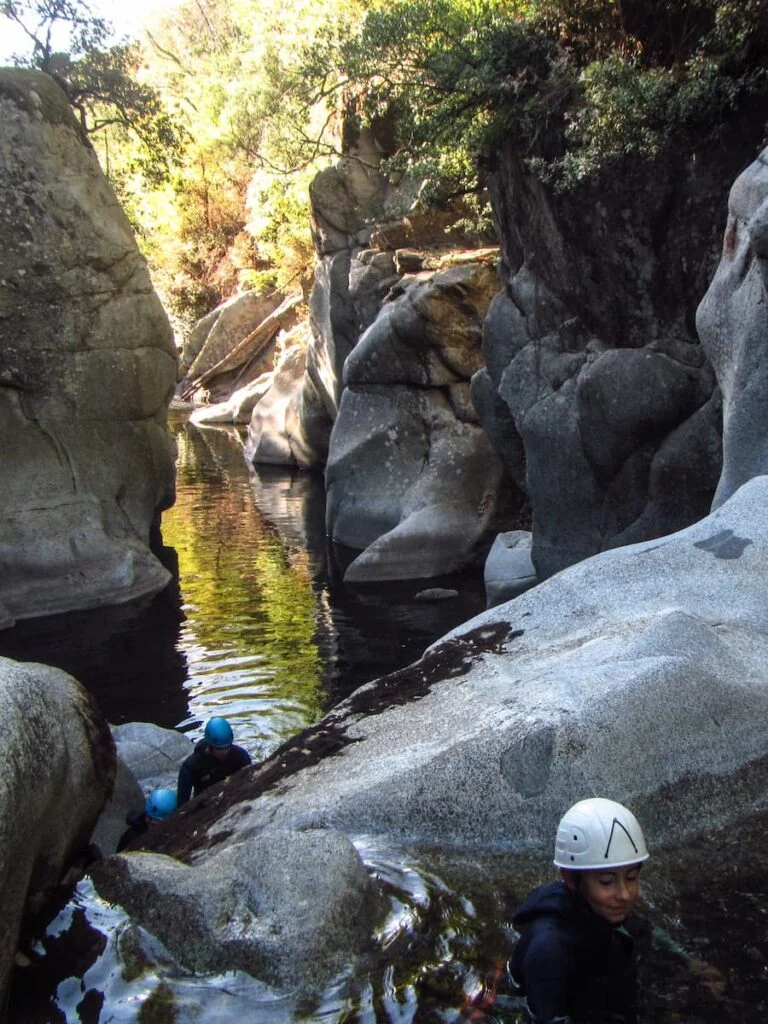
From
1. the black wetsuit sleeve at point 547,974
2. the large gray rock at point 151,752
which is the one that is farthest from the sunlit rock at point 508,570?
the black wetsuit sleeve at point 547,974

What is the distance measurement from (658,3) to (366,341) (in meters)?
7.95

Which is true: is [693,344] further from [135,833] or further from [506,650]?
[135,833]

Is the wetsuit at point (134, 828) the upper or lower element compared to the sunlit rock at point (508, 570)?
upper

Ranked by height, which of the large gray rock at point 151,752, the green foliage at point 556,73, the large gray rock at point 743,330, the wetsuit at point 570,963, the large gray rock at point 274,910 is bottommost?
the large gray rock at point 151,752

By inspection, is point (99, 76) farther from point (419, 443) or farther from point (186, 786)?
point (186, 786)

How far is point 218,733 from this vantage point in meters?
7.94

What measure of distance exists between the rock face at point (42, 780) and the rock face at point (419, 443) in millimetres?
11112

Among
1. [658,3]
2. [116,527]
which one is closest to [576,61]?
[658,3]

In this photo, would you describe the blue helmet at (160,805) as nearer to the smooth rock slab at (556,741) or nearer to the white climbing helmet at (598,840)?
the smooth rock slab at (556,741)

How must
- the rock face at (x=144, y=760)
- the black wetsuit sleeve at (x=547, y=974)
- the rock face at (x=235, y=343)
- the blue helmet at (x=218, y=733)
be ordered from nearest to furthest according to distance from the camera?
the black wetsuit sleeve at (x=547, y=974) < the blue helmet at (x=218, y=733) < the rock face at (x=144, y=760) < the rock face at (x=235, y=343)

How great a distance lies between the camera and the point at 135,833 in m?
7.37

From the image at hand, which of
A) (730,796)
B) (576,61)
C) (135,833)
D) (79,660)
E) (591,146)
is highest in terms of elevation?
(576,61)

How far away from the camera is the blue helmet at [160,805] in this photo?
733 cm

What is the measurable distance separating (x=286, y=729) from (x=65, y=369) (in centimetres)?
823
